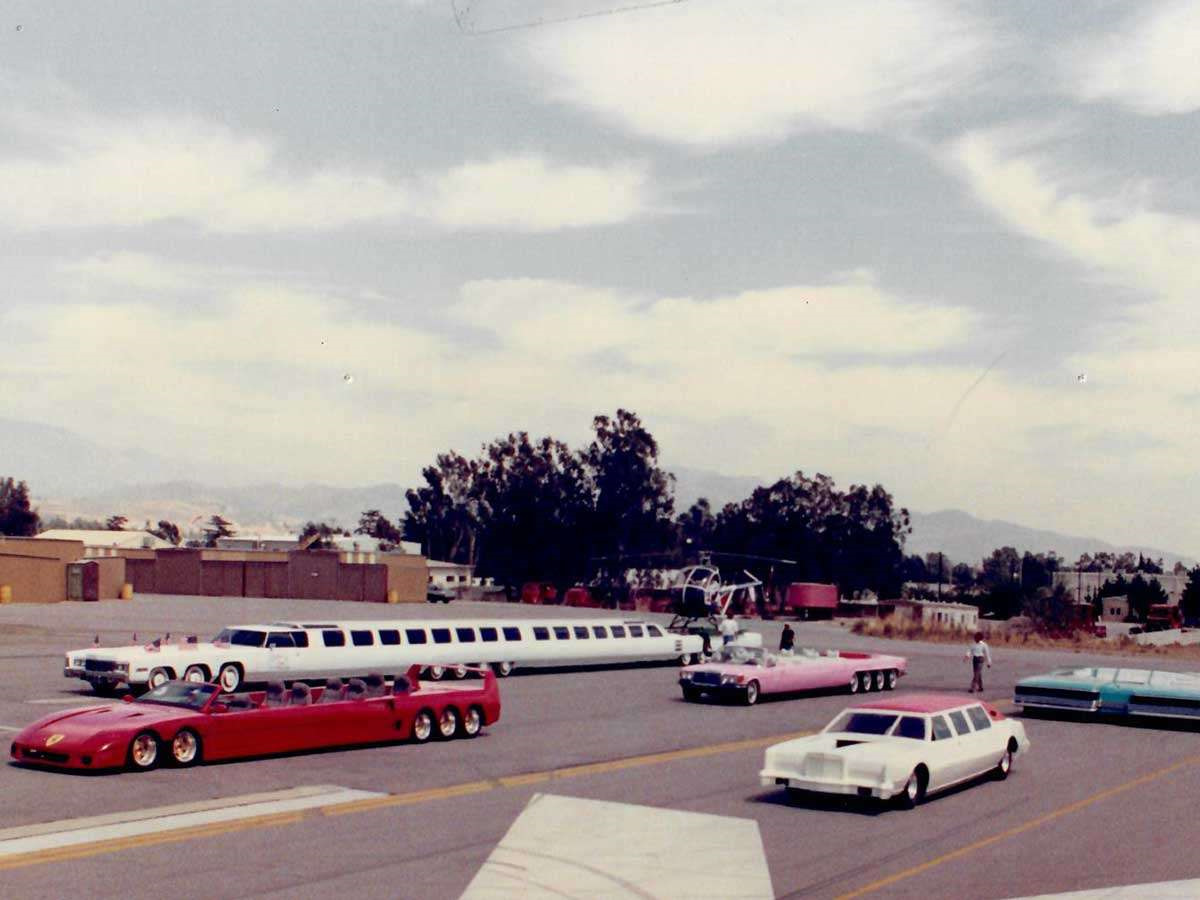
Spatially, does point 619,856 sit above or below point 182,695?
below

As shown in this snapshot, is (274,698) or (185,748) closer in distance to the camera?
(185,748)

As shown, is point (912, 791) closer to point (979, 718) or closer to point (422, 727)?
point (979, 718)

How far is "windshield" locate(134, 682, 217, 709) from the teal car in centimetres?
1820

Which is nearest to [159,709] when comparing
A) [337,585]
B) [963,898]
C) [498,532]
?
[963,898]

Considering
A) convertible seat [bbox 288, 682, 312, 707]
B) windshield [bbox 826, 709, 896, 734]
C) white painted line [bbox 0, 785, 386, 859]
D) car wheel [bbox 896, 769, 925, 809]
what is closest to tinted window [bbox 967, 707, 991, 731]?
windshield [bbox 826, 709, 896, 734]

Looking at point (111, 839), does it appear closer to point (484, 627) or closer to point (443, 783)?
point (443, 783)

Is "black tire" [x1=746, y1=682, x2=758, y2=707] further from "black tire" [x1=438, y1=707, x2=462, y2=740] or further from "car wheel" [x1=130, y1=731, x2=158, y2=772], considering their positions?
"car wheel" [x1=130, y1=731, x2=158, y2=772]

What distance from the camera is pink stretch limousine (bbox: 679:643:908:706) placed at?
30.4 metres

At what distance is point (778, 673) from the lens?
31391 mm

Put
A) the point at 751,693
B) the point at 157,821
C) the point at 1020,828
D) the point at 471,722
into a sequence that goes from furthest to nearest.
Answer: the point at 751,693 < the point at 471,722 < the point at 1020,828 < the point at 157,821

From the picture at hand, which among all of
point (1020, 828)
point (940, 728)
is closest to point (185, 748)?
point (940, 728)

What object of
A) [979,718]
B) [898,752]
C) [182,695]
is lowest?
[898,752]

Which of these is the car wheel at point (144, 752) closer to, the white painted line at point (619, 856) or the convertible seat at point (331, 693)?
the convertible seat at point (331, 693)

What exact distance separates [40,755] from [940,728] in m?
12.5
